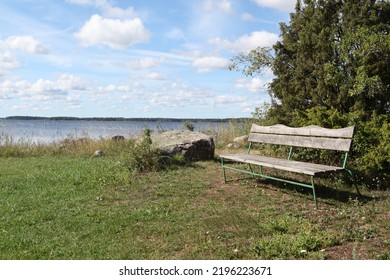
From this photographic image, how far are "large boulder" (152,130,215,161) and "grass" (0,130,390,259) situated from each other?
1243 mm

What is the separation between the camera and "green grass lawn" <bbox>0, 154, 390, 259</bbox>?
4156mm

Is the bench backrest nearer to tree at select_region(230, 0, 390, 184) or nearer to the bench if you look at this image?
the bench

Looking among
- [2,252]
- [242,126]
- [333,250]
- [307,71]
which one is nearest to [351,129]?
[333,250]

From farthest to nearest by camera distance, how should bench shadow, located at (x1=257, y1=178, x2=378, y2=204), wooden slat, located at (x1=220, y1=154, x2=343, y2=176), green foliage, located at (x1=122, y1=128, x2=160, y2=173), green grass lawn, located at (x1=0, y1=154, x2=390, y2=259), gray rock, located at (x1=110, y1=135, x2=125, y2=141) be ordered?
gray rock, located at (x1=110, y1=135, x2=125, y2=141), green foliage, located at (x1=122, y1=128, x2=160, y2=173), bench shadow, located at (x1=257, y1=178, x2=378, y2=204), wooden slat, located at (x1=220, y1=154, x2=343, y2=176), green grass lawn, located at (x1=0, y1=154, x2=390, y2=259)

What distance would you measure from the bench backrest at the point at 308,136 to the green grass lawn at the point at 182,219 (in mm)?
782

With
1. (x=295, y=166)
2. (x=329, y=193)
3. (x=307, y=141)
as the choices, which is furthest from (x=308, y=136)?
(x=329, y=193)

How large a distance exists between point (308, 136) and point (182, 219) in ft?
9.25

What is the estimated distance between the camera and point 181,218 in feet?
17.5

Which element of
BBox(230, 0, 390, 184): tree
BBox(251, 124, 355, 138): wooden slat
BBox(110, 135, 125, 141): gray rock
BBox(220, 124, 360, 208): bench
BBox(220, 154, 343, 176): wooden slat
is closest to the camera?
BBox(220, 154, 343, 176): wooden slat

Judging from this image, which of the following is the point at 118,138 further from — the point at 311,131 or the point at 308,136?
the point at 311,131

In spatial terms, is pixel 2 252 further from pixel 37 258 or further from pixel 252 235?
pixel 252 235

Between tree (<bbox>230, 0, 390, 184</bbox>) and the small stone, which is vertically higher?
tree (<bbox>230, 0, 390, 184</bbox>)

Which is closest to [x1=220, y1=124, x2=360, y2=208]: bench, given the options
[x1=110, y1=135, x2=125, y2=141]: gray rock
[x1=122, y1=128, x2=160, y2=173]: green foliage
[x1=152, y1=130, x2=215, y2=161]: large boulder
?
[x1=122, y1=128, x2=160, y2=173]: green foliage
